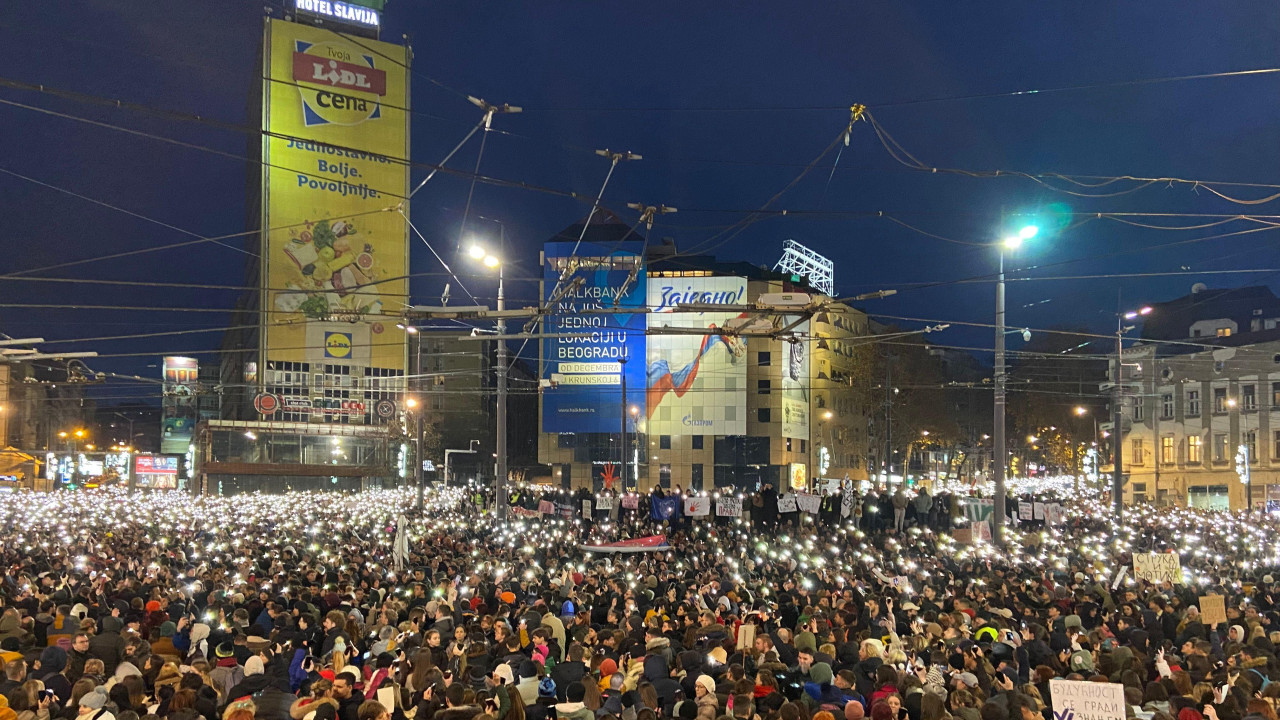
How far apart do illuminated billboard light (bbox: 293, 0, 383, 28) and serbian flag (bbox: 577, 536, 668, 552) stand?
225 ft

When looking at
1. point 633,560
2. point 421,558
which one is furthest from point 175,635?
point 633,560

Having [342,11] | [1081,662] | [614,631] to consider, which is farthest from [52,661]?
[342,11]

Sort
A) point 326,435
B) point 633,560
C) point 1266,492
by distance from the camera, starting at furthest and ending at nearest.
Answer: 1. point 326,435
2. point 1266,492
3. point 633,560

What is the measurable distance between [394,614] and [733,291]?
54138 mm

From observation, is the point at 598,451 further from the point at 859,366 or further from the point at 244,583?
the point at 244,583

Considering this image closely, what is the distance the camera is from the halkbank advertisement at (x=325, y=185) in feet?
237

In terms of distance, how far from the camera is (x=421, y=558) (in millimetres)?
19406

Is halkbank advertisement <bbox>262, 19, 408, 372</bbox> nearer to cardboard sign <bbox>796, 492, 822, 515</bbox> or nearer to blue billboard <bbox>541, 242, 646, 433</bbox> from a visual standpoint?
blue billboard <bbox>541, 242, 646, 433</bbox>

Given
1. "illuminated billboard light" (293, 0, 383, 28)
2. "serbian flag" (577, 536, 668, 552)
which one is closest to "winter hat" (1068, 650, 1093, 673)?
"serbian flag" (577, 536, 668, 552)

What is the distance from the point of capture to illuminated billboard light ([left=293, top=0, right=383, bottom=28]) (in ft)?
Answer: 254

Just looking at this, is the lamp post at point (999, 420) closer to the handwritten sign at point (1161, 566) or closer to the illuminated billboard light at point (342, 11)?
the handwritten sign at point (1161, 566)

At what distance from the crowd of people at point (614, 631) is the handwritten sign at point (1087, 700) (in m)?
0.28

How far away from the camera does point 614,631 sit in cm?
1166

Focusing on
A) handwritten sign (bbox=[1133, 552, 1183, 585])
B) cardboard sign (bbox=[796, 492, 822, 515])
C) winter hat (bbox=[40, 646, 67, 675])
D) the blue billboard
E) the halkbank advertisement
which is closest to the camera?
winter hat (bbox=[40, 646, 67, 675])
